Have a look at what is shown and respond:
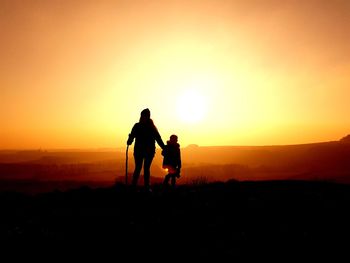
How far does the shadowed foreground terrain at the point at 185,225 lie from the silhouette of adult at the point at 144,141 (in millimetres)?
845

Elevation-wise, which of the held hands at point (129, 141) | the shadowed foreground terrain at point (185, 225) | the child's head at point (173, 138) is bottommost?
the shadowed foreground terrain at point (185, 225)

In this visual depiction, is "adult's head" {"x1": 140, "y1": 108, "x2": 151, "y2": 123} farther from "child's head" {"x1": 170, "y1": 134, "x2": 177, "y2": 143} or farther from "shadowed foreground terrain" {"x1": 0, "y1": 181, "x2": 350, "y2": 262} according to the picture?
"shadowed foreground terrain" {"x1": 0, "y1": 181, "x2": 350, "y2": 262}

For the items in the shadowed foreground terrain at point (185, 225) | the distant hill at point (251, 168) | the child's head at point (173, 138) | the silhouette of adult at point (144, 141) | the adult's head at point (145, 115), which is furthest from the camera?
the distant hill at point (251, 168)

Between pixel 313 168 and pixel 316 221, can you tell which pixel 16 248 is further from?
pixel 313 168

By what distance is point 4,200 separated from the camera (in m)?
12.3

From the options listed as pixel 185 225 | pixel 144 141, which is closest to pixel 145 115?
pixel 144 141

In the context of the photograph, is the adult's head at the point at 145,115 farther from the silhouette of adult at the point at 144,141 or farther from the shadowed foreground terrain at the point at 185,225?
the shadowed foreground terrain at the point at 185,225

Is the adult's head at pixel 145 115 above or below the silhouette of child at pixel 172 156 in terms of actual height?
above

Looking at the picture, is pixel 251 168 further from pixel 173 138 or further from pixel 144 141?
pixel 144 141

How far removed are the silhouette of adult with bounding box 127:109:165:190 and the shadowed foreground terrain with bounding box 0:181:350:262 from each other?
2.77 feet

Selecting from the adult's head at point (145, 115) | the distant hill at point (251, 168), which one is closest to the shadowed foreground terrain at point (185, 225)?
the adult's head at point (145, 115)

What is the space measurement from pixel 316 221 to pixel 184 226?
3.10 m

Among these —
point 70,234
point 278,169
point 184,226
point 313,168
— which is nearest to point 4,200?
point 70,234

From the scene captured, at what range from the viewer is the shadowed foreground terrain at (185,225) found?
633 cm
